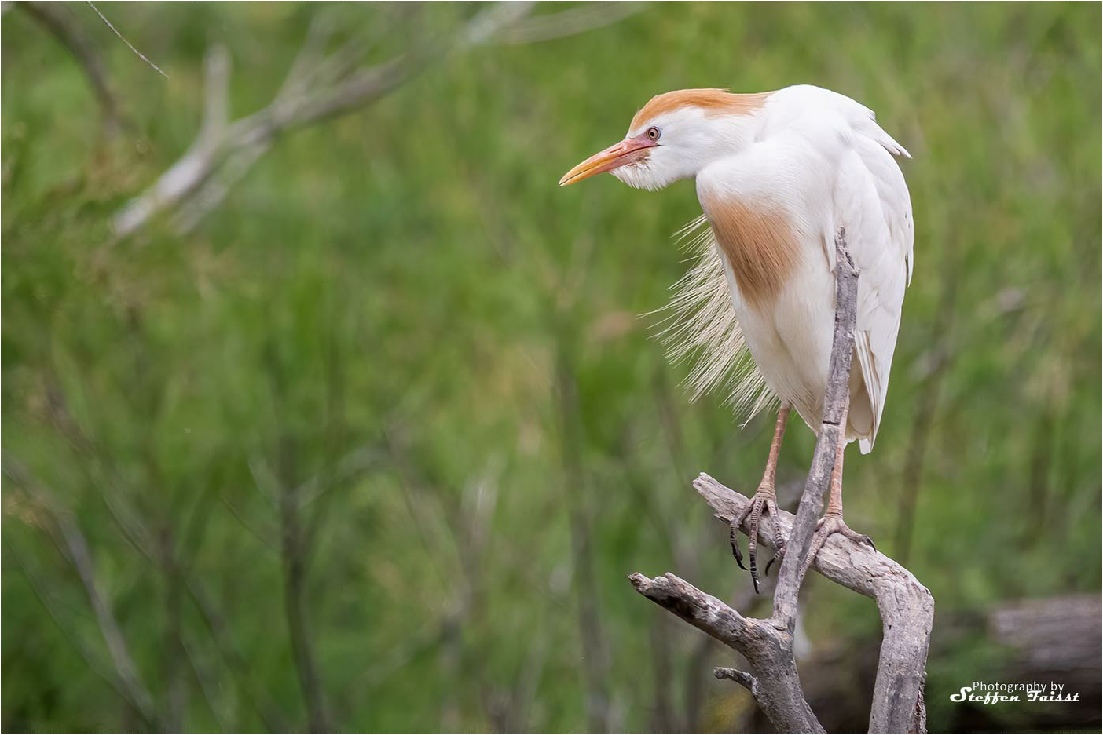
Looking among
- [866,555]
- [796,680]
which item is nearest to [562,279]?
[866,555]

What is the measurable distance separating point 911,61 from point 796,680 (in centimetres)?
450

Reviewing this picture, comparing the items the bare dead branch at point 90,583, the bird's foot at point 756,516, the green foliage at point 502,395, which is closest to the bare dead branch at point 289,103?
the green foliage at point 502,395

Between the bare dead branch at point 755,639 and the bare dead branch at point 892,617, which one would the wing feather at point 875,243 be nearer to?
the bare dead branch at point 892,617

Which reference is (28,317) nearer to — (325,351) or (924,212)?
(325,351)

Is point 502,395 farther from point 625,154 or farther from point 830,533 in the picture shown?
point 830,533

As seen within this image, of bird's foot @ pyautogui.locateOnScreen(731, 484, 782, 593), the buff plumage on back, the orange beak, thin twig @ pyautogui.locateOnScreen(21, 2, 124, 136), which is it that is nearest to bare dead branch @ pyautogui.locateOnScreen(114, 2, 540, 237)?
thin twig @ pyautogui.locateOnScreen(21, 2, 124, 136)

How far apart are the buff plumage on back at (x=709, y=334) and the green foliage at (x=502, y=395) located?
6.25 ft

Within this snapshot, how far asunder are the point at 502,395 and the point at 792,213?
4.64m

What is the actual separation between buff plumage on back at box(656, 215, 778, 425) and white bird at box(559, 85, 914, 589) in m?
0.23

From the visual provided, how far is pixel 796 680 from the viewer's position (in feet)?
7.07

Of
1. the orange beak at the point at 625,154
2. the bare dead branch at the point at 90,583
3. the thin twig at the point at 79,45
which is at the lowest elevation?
the bare dead branch at the point at 90,583

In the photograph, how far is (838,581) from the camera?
101 inches

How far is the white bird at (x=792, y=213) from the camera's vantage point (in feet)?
9.00

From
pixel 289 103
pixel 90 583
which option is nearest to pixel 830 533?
pixel 90 583
